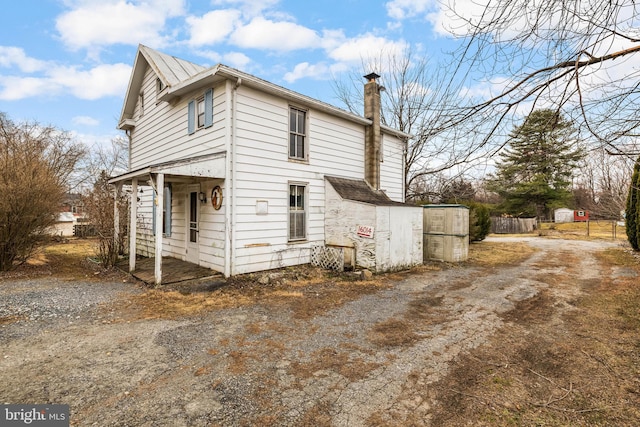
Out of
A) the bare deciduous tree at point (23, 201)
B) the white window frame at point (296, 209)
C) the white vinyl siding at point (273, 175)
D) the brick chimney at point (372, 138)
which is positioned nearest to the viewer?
the white vinyl siding at point (273, 175)

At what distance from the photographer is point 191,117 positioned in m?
8.91

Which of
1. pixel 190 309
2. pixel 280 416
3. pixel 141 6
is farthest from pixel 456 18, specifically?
pixel 141 6

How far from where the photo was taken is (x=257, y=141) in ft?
26.7

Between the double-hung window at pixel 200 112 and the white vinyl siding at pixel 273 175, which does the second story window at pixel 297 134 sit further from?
the double-hung window at pixel 200 112

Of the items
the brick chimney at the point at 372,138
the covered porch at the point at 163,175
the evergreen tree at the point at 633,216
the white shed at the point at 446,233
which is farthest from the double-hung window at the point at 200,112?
the evergreen tree at the point at 633,216

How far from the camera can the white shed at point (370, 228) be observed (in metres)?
8.76

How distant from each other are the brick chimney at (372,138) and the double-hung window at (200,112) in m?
5.76

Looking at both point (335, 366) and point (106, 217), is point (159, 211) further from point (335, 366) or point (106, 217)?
point (335, 366)

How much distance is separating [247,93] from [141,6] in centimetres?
357

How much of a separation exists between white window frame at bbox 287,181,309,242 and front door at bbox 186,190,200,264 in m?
2.65

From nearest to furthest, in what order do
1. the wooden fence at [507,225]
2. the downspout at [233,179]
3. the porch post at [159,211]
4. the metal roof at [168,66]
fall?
the porch post at [159,211], the downspout at [233,179], the metal roof at [168,66], the wooden fence at [507,225]

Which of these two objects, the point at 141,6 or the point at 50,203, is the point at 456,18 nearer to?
the point at 141,6

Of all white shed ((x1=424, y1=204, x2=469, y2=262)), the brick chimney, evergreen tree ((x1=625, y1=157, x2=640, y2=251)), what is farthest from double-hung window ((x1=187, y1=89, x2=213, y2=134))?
evergreen tree ((x1=625, y1=157, x2=640, y2=251))

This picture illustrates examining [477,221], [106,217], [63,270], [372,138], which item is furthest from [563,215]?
[63,270]
